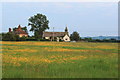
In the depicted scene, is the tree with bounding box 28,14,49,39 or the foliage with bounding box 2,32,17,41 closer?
the foliage with bounding box 2,32,17,41

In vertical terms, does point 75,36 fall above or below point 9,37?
above

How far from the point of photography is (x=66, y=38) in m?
87.2

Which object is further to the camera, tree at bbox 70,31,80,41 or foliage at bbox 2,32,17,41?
tree at bbox 70,31,80,41

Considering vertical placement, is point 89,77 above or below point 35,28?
below

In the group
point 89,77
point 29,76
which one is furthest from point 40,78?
point 89,77

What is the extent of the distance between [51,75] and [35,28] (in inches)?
3117

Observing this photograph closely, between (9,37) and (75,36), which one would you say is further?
(75,36)

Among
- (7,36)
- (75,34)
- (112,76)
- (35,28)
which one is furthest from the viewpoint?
(35,28)

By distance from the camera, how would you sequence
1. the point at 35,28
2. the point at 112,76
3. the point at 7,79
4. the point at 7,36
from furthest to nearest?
the point at 35,28 → the point at 7,36 → the point at 112,76 → the point at 7,79

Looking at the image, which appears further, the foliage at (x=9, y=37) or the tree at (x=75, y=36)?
the tree at (x=75, y=36)

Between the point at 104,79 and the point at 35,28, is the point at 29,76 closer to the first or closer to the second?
the point at 104,79

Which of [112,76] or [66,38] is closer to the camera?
[112,76]

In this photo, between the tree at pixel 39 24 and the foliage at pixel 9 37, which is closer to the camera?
the foliage at pixel 9 37

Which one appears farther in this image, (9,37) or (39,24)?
(39,24)
